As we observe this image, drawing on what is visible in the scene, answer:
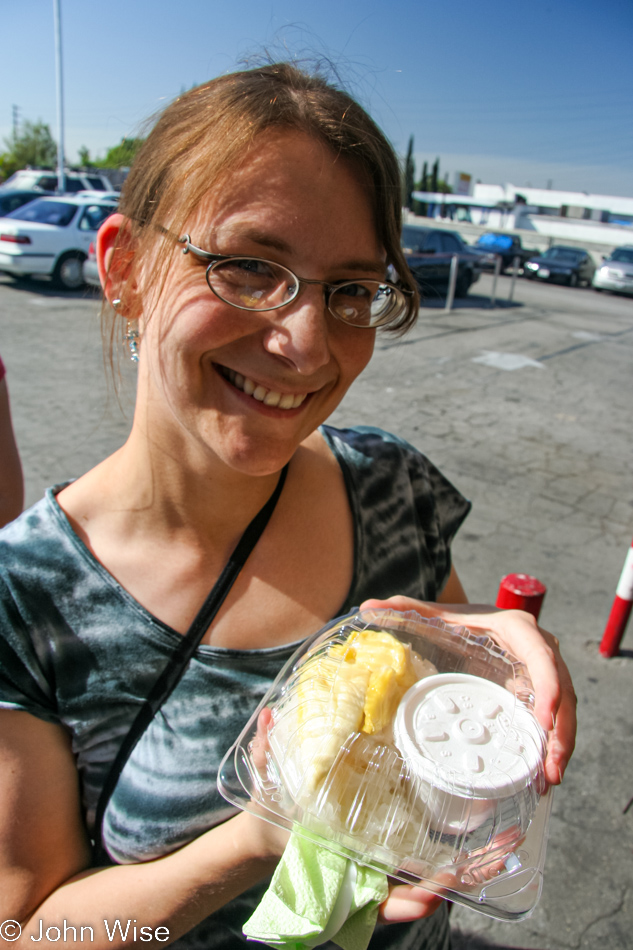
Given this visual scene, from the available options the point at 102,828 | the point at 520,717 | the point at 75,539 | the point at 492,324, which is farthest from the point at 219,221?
the point at 492,324

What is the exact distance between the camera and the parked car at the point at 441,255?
15602 millimetres

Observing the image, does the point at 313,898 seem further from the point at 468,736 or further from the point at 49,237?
the point at 49,237

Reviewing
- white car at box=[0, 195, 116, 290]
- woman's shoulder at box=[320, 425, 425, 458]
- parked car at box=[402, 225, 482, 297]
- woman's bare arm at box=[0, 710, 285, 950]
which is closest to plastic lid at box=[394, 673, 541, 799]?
woman's bare arm at box=[0, 710, 285, 950]

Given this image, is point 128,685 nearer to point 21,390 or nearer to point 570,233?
point 21,390

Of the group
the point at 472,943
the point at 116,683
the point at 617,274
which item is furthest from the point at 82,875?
the point at 617,274

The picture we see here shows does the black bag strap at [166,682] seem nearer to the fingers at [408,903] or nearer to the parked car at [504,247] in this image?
the fingers at [408,903]

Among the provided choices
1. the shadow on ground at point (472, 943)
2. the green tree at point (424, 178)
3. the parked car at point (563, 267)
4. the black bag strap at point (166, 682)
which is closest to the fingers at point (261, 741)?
the black bag strap at point (166, 682)

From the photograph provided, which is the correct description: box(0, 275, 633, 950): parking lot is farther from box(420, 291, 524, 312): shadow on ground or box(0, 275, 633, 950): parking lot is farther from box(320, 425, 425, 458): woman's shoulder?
box(420, 291, 524, 312): shadow on ground

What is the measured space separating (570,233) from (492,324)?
114ft

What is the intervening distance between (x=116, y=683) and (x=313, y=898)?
0.52 m

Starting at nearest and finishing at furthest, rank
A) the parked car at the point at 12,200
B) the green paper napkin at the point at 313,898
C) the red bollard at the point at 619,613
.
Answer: the green paper napkin at the point at 313,898, the red bollard at the point at 619,613, the parked car at the point at 12,200

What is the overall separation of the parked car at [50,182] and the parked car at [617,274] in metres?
18.0

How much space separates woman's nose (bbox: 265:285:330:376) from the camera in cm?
116

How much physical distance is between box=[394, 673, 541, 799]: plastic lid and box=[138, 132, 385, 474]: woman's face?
21.0 inches
